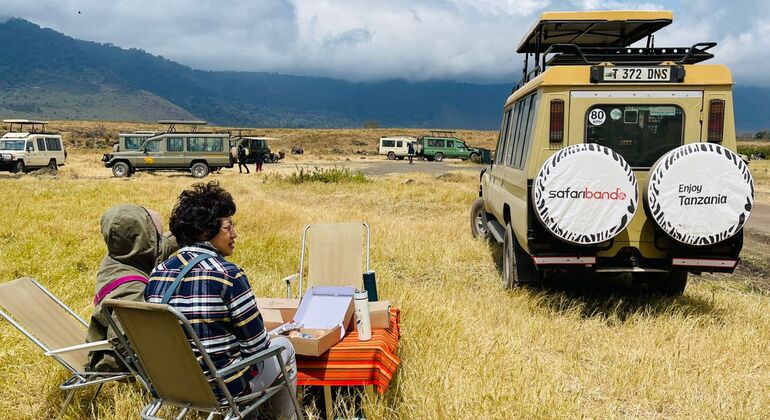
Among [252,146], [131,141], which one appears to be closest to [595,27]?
[131,141]

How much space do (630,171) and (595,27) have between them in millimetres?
3354

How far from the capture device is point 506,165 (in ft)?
23.5

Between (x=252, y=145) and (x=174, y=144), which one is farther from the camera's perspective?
(x=252, y=145)

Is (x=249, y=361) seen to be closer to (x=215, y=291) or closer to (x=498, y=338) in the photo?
(x=215, y=291)

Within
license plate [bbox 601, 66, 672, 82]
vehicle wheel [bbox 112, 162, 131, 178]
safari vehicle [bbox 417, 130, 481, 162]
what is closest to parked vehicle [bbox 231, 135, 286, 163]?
vehicle wheel [bbox 112, 162, 131, 178]

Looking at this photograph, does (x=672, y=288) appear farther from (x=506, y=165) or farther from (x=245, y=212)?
(x=245, y=212)

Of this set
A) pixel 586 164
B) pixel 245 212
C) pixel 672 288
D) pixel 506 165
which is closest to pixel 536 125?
pixel 586 164

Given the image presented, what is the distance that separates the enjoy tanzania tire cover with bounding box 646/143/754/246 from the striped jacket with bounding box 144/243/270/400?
11.9 ft

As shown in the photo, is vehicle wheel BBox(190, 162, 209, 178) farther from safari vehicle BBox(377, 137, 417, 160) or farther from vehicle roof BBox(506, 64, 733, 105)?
safari vehicle BBox(377, 137, 417, 160)

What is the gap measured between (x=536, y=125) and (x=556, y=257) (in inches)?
49.1

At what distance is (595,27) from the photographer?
7.51 metres

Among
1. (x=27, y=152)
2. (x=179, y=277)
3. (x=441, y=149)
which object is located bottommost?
(x=179, y=277)

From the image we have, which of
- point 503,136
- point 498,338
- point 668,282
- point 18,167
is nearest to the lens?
point 498,338

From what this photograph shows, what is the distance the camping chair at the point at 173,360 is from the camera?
8.00 ft
